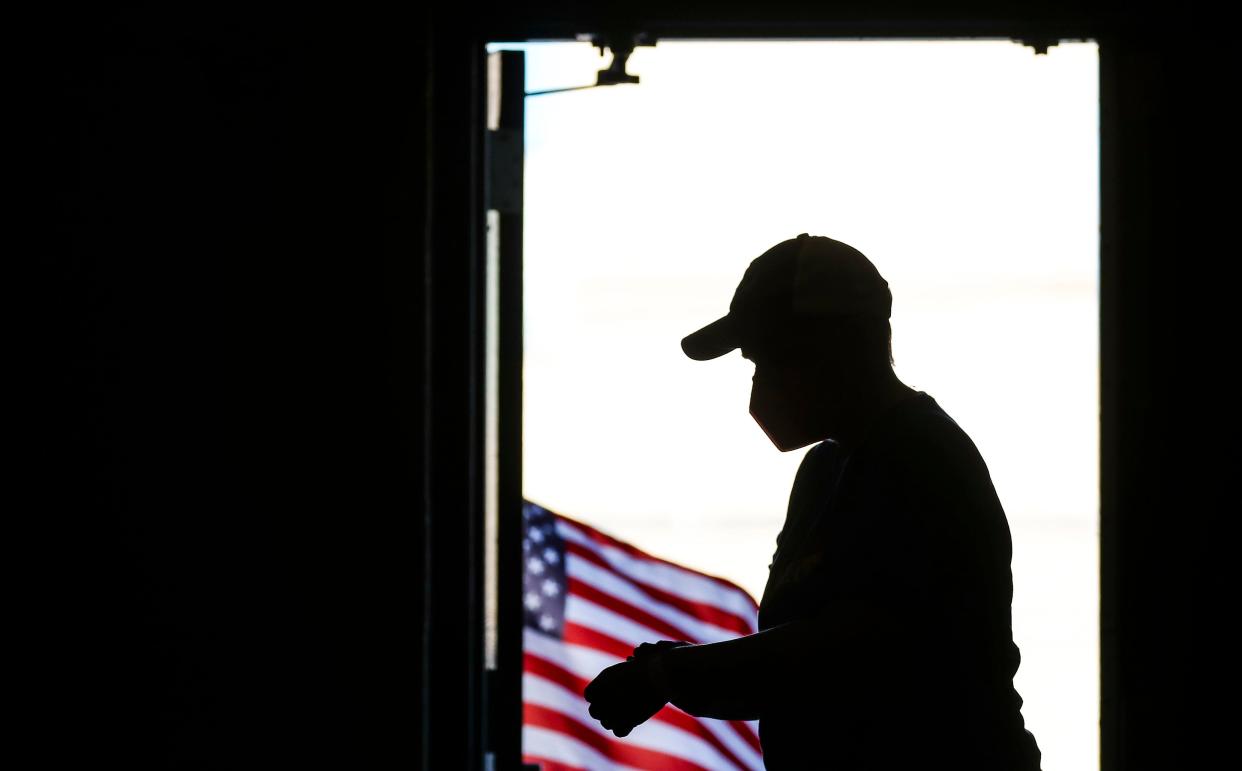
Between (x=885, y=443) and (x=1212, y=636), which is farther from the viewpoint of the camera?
(x=1212, y=636)

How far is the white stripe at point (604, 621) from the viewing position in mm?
3164

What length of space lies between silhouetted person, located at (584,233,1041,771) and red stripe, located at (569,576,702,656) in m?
1.65

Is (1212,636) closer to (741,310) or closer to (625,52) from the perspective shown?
(741,310)

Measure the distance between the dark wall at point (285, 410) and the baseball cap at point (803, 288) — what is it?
408 millimetres

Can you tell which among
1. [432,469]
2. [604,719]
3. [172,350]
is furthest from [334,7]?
[604,719]

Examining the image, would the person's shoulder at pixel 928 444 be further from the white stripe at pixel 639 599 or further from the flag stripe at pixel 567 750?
the flag stripe at pixel 567 750

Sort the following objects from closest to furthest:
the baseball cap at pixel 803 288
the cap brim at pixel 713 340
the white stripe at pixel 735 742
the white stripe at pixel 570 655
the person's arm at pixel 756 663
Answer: the person's arm at pixel 756 663, the baseball cap at pixel 803 288, the cap brim at pixel 713 340, the white stripe at pixel 570 655, the white stripe at pixel 735 742

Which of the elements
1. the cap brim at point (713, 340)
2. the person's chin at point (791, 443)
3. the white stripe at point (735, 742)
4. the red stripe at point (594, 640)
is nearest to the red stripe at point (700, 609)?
the red stripe at point (594, 640)

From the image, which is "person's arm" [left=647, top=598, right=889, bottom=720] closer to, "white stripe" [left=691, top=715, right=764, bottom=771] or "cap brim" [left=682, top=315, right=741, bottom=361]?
"cap brim" [left=682, top=315, right=741, bottom=361]

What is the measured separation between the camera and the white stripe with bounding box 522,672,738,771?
122 inches

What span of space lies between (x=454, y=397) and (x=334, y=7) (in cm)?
57

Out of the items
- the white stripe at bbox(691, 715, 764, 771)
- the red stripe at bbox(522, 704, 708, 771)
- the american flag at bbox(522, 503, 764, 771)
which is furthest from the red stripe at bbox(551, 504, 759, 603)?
the red stripe at bbox(522, 704, 708, 771)

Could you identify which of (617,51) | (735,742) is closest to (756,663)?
(617,51)

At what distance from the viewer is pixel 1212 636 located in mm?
1554
